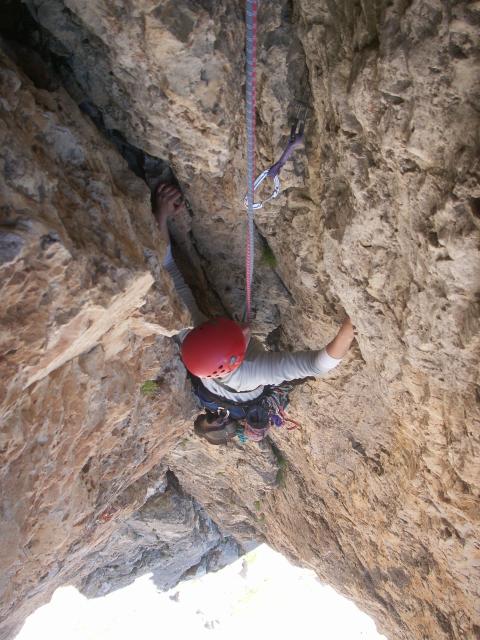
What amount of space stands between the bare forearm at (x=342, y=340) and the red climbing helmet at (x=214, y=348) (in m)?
0.68

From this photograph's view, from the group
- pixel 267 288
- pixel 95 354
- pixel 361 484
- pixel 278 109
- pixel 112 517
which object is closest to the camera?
pixel 278 109

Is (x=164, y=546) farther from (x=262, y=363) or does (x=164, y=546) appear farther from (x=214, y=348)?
(x=214, y=348)

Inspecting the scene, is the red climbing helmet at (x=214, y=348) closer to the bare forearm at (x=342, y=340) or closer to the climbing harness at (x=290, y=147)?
the bare forearm at (x=342, y=340)

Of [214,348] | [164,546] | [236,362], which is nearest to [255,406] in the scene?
[236,362]

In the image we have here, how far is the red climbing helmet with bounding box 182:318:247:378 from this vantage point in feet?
10.5

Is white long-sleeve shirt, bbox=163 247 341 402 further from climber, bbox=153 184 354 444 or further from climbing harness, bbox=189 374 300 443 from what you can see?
climbing harness, bbox=189 374 300 443

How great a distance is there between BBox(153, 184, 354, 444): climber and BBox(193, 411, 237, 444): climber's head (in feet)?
0.34

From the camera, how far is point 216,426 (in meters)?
4.98

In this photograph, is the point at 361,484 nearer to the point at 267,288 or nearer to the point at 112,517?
the point at 267,288

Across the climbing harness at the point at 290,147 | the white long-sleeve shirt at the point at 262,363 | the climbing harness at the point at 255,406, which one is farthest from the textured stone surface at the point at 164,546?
the climbing harness at the point at 290,147

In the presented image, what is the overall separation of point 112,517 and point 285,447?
7.67 ft

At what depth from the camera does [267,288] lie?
13.5 ft

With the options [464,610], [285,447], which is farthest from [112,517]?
[464,610]

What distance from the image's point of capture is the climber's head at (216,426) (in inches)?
194
